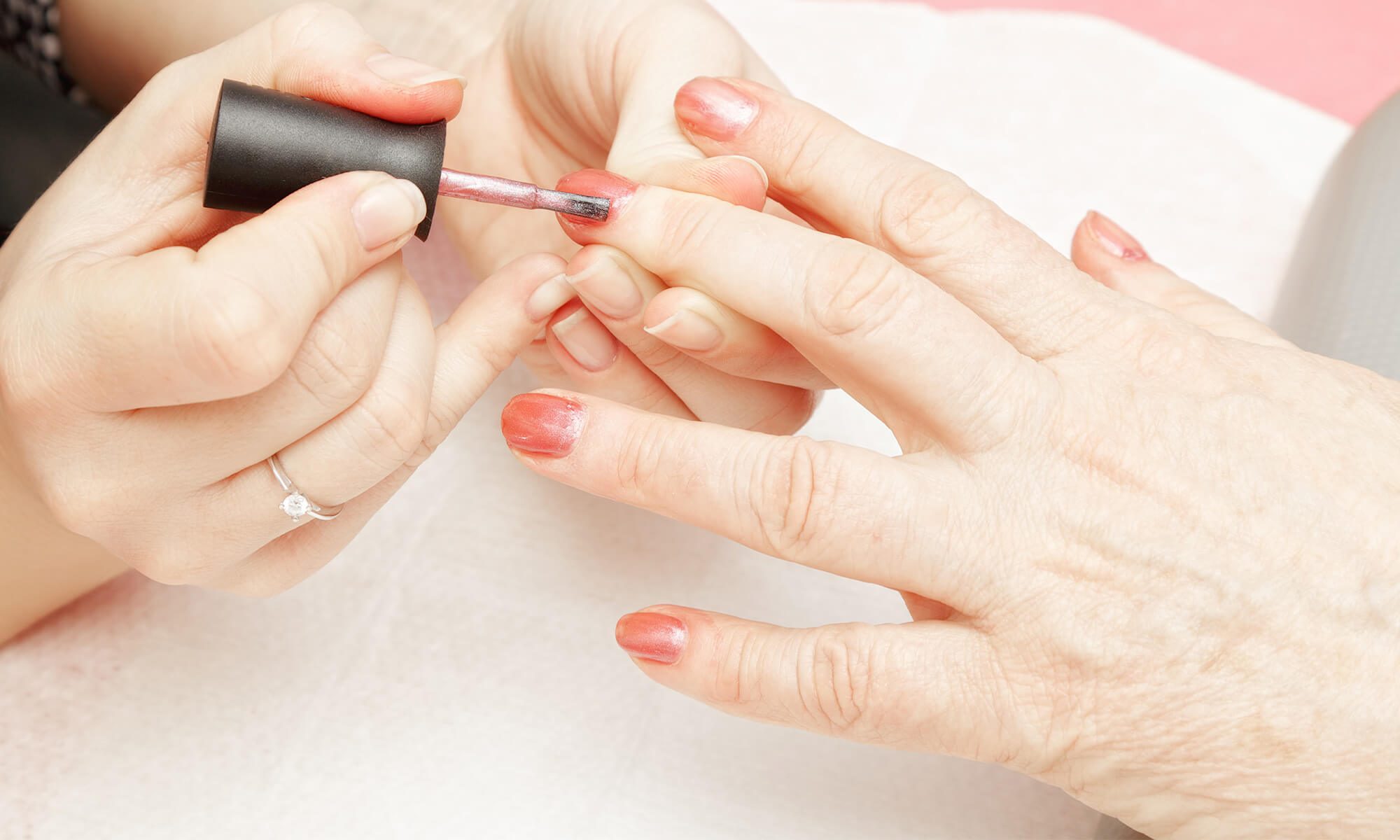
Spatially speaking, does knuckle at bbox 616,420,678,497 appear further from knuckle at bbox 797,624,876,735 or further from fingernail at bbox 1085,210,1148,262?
fingernail at bbox 1085,210,1148,262

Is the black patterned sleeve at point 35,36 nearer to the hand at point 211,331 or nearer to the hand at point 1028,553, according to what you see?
the hand at point 211,331

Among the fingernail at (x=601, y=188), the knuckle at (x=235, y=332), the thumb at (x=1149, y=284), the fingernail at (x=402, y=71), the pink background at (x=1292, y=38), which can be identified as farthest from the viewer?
the pink background at (x=1292, y=38)

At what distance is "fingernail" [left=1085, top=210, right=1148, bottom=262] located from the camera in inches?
43.3

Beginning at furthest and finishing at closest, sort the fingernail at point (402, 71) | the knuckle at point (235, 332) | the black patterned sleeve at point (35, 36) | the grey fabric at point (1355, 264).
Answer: the black patterned sleeve at point (35, 36)
the grey fabric at point (1355, 264)
the fingernail at point (402, 71)
the knuckle at point (235, 332)

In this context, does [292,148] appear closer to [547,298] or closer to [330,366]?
[330,366]

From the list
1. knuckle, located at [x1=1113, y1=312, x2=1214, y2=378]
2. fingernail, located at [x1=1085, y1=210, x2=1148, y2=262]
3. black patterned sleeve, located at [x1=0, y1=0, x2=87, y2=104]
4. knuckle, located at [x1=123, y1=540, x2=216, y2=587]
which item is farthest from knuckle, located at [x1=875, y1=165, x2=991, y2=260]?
black patterned sleeve, located at [x1=0, y1=0, x2=87, y2=104]

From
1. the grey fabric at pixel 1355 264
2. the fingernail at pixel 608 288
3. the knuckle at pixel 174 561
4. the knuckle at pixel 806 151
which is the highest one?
the grey fabric at pixel 1355 264

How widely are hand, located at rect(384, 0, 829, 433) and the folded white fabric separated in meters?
0.20

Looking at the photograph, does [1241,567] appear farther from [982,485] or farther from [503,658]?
[503,658]

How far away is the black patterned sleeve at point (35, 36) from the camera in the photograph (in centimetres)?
130

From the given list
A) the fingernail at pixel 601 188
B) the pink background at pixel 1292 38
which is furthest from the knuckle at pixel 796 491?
the pink background at pixel 1292 38

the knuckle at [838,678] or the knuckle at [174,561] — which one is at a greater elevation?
the knuckle at [838,678]

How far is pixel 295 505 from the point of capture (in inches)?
32.6

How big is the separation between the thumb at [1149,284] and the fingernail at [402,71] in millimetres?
695
